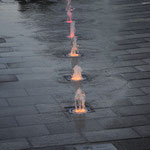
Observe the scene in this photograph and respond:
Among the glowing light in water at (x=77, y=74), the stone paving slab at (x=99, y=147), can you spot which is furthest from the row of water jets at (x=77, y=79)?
the stone paving slab at (x=99, y=147)

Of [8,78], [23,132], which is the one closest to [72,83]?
[8,78]

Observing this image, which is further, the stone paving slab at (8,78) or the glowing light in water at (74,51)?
the glowing light in water at (74,51)

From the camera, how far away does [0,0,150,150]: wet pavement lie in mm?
12047

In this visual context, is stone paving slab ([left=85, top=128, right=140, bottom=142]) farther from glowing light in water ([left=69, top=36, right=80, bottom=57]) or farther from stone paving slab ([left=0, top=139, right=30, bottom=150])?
glowing light in water ([left=69, top=36, right=80, bottom=57])

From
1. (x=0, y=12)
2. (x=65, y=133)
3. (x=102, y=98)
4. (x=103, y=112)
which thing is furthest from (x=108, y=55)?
(x=0, y=12)

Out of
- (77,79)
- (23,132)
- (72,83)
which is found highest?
(77,79)

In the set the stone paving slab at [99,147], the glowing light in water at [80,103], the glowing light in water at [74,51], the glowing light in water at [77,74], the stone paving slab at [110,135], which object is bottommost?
the stone paving slab at [99,147]

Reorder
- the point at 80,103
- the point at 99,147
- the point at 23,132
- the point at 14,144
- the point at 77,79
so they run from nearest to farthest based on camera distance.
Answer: the point at 99,147, the point at 14,144, the point at 23,132, the point at 80,103, the point at 77,79

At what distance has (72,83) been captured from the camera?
1631 centimetres

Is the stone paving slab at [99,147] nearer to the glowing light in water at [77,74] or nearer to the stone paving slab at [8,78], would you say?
the glowing light in water at [77,74]

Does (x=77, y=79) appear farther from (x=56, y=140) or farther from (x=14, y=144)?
(x=14, y=144)

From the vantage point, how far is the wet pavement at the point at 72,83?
12047 millimetres

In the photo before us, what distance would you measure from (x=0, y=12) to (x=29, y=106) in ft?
62.7

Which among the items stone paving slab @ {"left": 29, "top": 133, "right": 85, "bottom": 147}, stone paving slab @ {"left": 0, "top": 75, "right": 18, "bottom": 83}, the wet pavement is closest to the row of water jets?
the wet pavement
